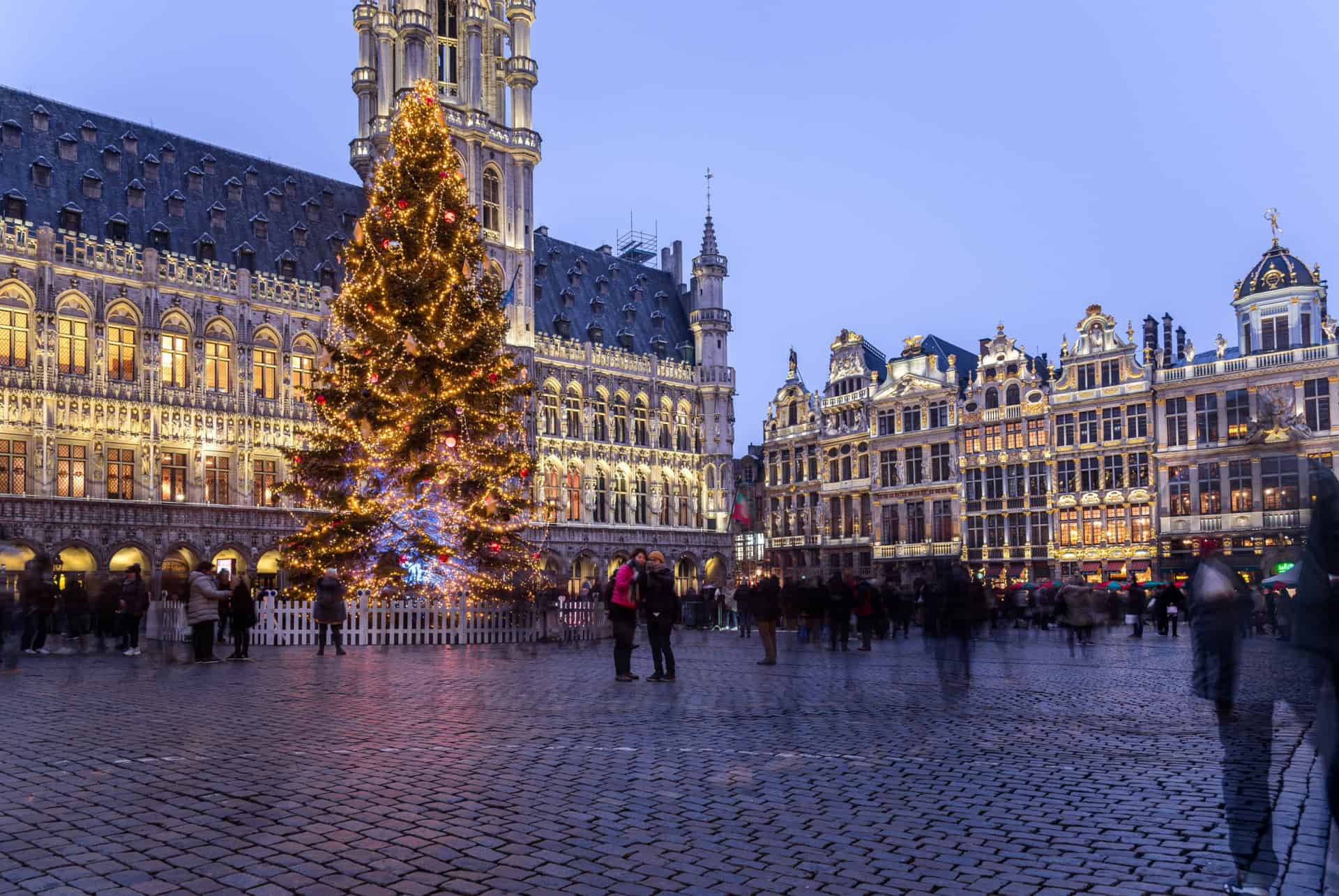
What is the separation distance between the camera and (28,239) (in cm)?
3669

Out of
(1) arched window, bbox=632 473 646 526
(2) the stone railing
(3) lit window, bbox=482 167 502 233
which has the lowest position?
(1) arched window, bbox=632 473 646 526

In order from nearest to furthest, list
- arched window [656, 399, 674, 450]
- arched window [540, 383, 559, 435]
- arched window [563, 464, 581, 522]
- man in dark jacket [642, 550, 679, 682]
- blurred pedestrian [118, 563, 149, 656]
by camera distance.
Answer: man in dark jacket [642, 550, 679, 682] → blurred pedestrian [118, 563, 149, 656] → arched window [540, 383, 559, 435] → arched window [563, 464, 581, 522] → arched window [656, 399, 674, 450]

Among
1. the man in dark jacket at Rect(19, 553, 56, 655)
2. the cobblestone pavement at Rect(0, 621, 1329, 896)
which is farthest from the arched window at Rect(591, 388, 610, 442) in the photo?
the cobblestone pavement at Rect(0, 621, 1329, 896)

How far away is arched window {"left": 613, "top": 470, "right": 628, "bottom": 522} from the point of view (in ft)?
182

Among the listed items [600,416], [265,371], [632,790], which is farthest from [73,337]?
[632,790]

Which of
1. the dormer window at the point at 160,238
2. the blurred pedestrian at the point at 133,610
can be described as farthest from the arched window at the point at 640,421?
the blurred pedestrian at the point at 133,610

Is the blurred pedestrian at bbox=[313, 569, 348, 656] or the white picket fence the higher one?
the blurred pedestrian at bbox=[313, 569, 348, 656]

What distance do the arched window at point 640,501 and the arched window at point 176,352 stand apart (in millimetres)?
22853

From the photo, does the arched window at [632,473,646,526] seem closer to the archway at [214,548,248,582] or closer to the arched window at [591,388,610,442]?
the arched window at [591,388,610,442]

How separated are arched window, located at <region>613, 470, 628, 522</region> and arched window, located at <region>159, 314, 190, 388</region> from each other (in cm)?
2150

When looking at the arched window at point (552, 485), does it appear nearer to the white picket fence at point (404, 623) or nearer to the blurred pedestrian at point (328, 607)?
the white picket fence at point (404, 623)

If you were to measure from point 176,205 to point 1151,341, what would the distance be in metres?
43.3

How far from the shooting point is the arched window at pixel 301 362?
142 ft

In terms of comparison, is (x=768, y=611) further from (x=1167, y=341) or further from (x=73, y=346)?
(x=1167, y=341)
